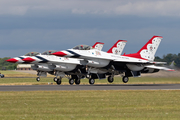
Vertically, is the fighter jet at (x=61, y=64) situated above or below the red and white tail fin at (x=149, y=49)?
below

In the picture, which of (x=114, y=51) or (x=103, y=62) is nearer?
(x=103, y=62)

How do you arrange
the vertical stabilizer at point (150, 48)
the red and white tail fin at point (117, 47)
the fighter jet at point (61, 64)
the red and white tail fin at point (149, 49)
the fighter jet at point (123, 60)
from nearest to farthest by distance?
the fighter jet at point (123, 60), the fighter jet at point (61, 64), the red and white tail fin at point (149, 49), the vertical stabilizer at point (150, 48), the red and white tail fin at point (117, 47)

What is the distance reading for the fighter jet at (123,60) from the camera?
34219mm

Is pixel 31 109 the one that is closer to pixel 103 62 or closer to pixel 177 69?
pixel 103 62

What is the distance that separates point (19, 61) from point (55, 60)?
581cm

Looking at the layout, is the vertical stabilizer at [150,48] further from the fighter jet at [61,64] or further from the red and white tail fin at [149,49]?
the fighter jet at [61,64]

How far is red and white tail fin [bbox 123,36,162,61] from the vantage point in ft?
128

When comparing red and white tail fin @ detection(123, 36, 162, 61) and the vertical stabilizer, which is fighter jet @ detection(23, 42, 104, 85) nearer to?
red and white tail fin @ detection(123, 36, 162, 61)

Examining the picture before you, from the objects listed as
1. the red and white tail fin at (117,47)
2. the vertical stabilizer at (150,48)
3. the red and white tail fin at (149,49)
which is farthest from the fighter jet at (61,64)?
the red and white tail fin at (117,47)

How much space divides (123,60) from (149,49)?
16.4 ft

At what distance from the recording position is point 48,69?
132 feet

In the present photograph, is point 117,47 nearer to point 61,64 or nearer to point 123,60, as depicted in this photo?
point 123,60

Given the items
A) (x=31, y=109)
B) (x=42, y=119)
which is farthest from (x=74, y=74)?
(x=42, y=119)

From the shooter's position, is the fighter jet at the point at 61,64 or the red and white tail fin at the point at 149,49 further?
the red and white tail fin at the point at 149,49
